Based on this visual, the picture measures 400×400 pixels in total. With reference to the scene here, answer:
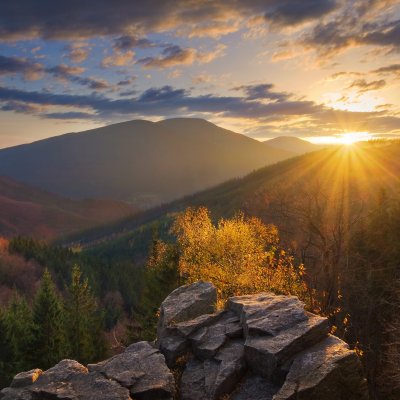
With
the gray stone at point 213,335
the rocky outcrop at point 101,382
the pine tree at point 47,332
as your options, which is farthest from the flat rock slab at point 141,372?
the pine tree at point 47,332

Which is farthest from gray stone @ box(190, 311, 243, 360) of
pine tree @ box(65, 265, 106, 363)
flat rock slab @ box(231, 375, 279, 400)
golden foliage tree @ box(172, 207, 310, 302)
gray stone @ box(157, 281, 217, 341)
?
pine tree @ box(65, 265, 106, 363)

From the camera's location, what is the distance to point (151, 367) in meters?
22.3

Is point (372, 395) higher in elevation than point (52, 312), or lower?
lower

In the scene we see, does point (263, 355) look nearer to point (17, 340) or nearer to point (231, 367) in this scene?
point (231, 367)

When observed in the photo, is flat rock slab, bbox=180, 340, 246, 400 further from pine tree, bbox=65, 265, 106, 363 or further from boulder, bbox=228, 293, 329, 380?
pine tree, bbox=65, 265, 106, 363

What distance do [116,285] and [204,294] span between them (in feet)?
454

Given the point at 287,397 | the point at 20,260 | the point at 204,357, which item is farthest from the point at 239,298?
the point at 20,260

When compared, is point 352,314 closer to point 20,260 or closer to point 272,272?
point 272,272

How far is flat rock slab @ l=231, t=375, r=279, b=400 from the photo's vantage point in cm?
2022

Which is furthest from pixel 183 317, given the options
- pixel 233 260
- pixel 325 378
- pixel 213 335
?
pixel 233 260

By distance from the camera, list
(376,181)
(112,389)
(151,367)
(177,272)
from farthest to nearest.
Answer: (376,181)
(177,272)
(151,367)
(112,389)

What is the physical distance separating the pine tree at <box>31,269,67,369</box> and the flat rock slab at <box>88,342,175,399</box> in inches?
1527

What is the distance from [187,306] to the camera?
93.2ft

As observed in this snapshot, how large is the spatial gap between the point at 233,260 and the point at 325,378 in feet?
90.5
